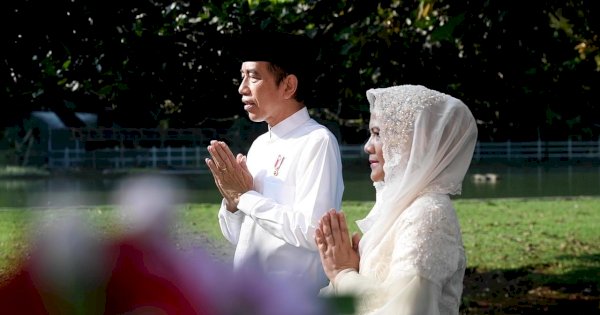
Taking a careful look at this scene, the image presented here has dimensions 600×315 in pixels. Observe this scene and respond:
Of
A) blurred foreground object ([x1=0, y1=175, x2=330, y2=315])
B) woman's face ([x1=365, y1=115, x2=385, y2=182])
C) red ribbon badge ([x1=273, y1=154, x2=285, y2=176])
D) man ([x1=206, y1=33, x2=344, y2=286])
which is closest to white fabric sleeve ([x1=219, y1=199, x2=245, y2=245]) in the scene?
man ([x1=206, y1=33, x2=344, y2=286])

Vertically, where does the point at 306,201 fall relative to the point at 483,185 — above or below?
above

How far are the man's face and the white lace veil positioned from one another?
28.9 inches

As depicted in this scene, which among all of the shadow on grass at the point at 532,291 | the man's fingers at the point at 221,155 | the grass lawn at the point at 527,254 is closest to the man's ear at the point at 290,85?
the man's fingers at the point at 221,155

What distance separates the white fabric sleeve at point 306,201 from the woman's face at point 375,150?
361mm

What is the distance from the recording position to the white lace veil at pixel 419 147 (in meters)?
2.69

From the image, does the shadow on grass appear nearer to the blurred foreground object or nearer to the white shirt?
the white shirt

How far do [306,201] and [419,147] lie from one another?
62 cm

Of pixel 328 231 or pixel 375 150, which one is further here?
pixel 375 150

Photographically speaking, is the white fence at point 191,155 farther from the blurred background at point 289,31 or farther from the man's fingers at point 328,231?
the man's fingers at point 328,231

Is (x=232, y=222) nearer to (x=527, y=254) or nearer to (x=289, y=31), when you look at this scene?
(x=289, y=31)

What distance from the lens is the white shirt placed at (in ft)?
10.2

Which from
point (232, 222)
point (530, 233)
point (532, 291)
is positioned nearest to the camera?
point (232, 222)

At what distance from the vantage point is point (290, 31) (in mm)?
7664

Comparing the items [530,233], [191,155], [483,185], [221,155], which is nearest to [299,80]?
[221,155]
